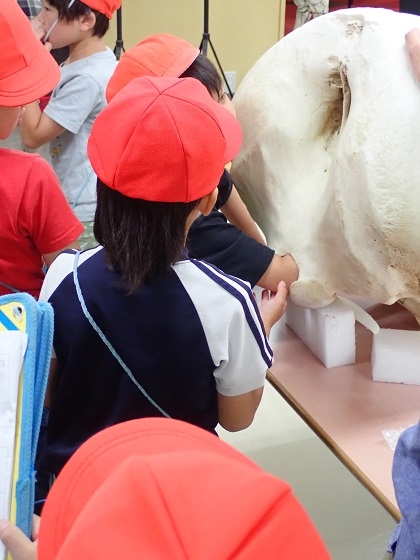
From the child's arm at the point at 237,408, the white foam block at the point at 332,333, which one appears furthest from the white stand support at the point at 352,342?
the child's arm at the point at 237,408

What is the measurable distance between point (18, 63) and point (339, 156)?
0.50 meters

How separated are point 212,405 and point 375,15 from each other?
2.12 feet

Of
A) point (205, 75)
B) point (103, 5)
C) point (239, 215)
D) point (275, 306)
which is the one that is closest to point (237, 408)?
point (275, 306)

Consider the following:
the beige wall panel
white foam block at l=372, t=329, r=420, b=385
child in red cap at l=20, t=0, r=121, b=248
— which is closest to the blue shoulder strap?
white foam block at l=372, t=329, r=420, b=385

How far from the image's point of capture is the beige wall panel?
9.82 feet

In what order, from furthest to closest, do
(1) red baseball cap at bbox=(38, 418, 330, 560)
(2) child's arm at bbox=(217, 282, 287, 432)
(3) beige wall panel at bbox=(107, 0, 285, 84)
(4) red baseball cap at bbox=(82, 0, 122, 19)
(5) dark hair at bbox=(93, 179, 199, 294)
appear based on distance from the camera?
1. (3) beige wall panel at bbox=(107, 0, 285, 84)
2. (4) red baseball cap at bbox=(82, 0, 122, 19)
3. (2) child's arm at bbox=(217, 282, 287, 432)
4. (5) dark hair at bbox=(93, 179, 199, 294)
5. (1) red baseball cap at bbox=(38, 418, 330, 560)

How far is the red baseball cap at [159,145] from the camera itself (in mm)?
729

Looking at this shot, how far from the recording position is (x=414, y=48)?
37.0 inches

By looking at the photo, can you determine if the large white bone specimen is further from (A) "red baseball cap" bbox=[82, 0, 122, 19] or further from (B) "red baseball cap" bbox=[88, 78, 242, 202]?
(A) "red baseball cap" bbox=[82, 0, 122, 19]

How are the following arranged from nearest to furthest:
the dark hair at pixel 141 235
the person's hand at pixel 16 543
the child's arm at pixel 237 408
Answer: the person's hand at pixel 16 543
the dark hair at pixel 141 235
the child's arm at pixel 237 408

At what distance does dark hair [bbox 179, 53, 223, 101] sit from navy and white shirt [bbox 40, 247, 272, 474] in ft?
1.32

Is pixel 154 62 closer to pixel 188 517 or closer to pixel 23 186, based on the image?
pixel 23 186

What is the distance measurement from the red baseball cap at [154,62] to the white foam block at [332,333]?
0.47m

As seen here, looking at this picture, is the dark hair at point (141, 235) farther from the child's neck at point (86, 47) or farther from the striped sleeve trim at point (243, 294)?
the child's neck at point (86, 47)
